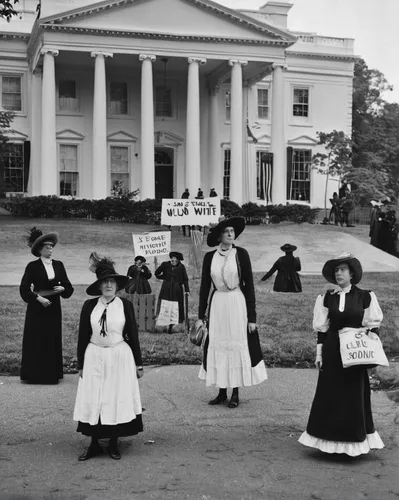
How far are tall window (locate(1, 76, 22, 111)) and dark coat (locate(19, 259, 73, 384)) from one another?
111ft

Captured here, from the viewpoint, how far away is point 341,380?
266 inches

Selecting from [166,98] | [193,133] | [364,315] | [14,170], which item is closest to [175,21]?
[193,133]

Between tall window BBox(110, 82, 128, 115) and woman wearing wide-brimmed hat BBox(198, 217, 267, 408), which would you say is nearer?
woman wearing wide-brimmed hat BBox(198, 217, 267, 408)

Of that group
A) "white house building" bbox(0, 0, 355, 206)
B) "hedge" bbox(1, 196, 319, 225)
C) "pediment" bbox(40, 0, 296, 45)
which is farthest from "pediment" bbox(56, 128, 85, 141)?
"hedge" bbox(1, 196, 319, 225)

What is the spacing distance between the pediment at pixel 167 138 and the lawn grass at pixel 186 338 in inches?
941

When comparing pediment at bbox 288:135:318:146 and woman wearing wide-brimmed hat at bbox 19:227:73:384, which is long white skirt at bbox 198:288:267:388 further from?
pediment at bbox 288:135:318:146

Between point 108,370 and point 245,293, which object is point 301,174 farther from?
point 108,370

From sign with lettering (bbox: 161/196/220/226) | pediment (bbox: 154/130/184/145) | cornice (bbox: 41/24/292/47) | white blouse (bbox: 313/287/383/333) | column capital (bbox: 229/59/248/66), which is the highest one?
cornice (bbox: 41/24/292/47)

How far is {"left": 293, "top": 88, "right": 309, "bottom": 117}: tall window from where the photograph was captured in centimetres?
4800

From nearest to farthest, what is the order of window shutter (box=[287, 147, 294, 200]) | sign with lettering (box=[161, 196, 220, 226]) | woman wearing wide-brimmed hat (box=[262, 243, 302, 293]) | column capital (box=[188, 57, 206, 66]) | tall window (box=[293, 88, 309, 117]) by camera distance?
1. woman wearing wide-brimmed hat (box=[262, 243, 302, 293])
2. sign with lettering (box=[161, 196, 220, 226])
3. column capital (box=[188, 57, 206, 66])
4. window shutter (box=[287, 147, 294, 200])
5. tall window (box=[293, 88, 309, 117])

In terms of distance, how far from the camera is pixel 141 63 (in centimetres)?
3997

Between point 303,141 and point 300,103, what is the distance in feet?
8.20

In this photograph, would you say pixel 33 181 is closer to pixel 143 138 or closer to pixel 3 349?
pixel 143 138

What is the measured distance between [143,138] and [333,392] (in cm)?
3162
